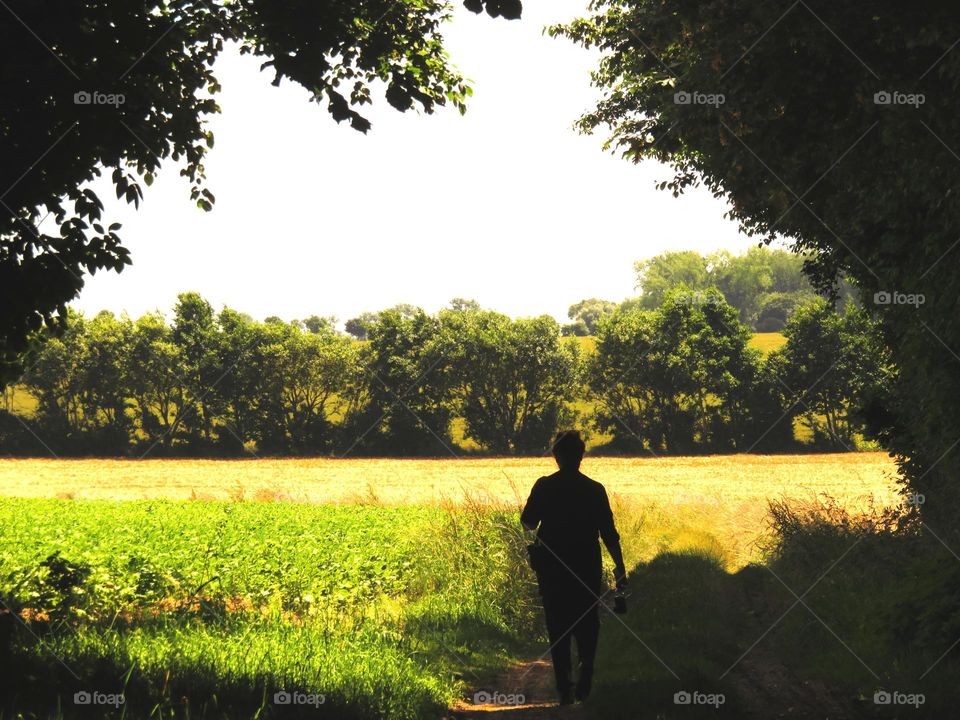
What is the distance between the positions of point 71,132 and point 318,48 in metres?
2.87

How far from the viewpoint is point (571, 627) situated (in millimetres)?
7480

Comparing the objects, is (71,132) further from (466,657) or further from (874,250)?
(874,250)

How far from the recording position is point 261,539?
53.7ft

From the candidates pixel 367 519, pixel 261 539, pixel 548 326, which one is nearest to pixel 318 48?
pixel 261 539

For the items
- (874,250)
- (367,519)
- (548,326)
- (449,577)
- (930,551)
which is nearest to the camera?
(874,250)
